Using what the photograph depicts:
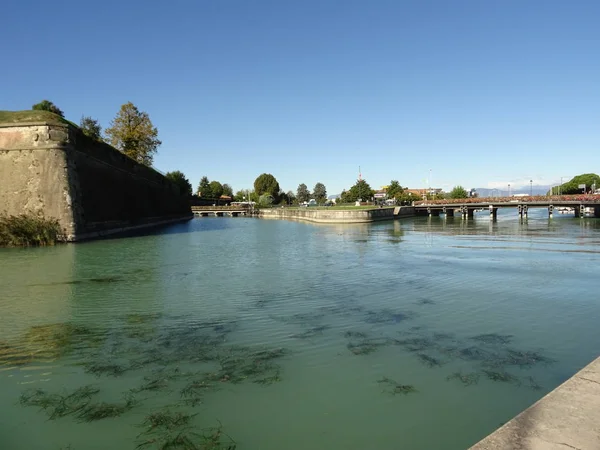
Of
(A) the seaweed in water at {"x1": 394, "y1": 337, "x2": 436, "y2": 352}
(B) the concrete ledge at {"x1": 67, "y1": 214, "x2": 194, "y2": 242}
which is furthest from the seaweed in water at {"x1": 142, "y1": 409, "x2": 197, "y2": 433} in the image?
(B) the concrete ledge at {"x1": 67, "y1": 214, "x2": 194, "y2": 242}

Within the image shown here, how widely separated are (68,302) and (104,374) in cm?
614

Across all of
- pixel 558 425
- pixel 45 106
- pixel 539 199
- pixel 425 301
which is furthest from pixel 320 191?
pixel 558 425

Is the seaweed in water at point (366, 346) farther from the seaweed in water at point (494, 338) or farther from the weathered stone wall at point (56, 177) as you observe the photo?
the weathered stone wall at point (56, 177)

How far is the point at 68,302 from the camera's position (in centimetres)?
1159

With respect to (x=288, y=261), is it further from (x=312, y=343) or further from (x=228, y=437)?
(x=228, y=437)

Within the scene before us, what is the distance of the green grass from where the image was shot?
31.0m

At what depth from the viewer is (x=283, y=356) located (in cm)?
725

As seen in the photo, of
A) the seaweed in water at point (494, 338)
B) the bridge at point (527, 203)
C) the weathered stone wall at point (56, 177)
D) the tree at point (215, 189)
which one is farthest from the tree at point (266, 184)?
the seaweed in water at point (494, 338)

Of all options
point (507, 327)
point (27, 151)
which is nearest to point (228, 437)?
point (507, 327)

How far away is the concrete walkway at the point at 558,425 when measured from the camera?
3154 mm

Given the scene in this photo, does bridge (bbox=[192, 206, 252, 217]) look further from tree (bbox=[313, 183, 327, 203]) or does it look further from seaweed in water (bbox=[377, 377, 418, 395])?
seaweed in water (bbox=[377, 377, 418, 395])

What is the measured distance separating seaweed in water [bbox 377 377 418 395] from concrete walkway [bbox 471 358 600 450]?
7.32ft

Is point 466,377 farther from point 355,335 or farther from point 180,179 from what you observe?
point 180,179

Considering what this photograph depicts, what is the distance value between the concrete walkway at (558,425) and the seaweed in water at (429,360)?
2.88 metres
